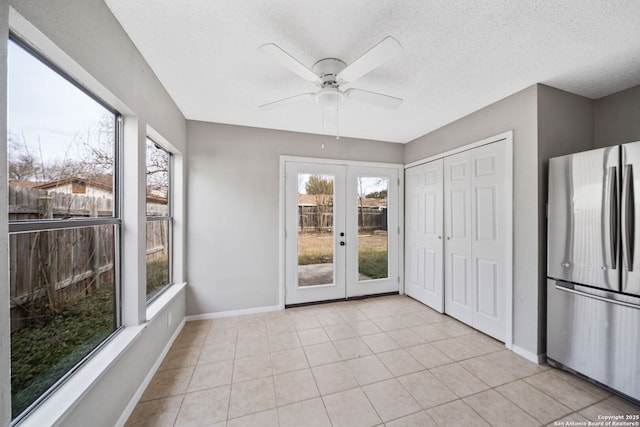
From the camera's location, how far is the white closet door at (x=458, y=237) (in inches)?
113

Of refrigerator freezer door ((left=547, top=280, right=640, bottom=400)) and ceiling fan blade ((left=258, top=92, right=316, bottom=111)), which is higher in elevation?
ceiling fan blade ((left=258, top=92, right=316, bottom=111))

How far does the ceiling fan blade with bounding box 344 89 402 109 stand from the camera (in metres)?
1.90

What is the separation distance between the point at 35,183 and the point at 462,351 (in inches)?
130

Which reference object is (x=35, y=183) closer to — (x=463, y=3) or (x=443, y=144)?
(x=463, y=3)

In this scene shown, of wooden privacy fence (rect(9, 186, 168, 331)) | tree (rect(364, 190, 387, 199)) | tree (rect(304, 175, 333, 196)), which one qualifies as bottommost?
wooden privacy fence (rect(9, 186, 168, 331))

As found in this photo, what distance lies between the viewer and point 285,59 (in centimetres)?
147

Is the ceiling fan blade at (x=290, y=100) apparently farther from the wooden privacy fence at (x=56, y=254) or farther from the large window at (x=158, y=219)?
the wooden privacy fence at (x=56, y=254)

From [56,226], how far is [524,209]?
11.2 feet

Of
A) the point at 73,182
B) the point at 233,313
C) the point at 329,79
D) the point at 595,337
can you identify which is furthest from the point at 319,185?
the point at 595,337

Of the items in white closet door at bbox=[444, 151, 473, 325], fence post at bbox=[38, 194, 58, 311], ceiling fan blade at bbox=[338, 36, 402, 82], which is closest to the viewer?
fence post at bbox=[38, 194, 58, 311]

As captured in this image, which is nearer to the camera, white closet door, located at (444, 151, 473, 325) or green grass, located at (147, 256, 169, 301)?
green grass, located at (147, 256, 169, 301)

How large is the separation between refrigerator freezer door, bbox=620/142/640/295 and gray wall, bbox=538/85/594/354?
1.62 feet

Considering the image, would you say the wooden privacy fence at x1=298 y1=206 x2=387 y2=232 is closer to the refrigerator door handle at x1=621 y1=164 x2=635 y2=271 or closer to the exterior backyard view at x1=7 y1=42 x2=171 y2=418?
the exterior backyard view at x1=7 y1=42 x2=171 y2=418

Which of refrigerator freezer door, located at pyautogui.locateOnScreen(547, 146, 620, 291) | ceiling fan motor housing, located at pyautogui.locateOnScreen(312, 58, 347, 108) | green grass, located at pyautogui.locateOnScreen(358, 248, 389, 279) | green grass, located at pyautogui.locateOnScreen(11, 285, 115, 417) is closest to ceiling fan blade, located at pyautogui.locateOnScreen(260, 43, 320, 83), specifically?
ceiling fan motor housing, located at pyautogui.locateOnScreen(312, 58, 347, 108)
